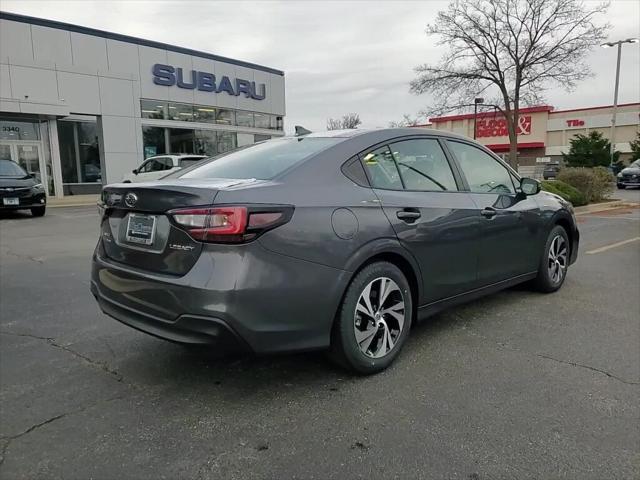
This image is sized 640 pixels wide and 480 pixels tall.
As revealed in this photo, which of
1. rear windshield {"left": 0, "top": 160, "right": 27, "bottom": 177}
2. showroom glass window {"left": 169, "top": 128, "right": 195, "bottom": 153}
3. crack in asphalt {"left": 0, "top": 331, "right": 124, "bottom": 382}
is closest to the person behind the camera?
crack in asphalt {"left": 0, "top": 331, "right": 124, "bottom": 382}

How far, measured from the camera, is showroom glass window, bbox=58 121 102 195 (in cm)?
2214

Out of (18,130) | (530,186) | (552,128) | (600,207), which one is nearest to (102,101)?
(18,130)

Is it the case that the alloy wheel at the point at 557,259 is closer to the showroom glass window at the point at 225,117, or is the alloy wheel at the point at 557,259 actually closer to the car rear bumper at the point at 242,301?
the car rear bumper at the point at 242,301

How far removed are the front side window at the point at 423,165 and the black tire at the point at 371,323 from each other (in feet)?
2.36

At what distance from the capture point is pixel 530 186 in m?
4.66

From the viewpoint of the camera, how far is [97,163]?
76.1 feet

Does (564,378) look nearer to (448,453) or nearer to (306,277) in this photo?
(448,453)

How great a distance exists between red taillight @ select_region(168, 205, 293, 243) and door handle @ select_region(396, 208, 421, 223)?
1020mm

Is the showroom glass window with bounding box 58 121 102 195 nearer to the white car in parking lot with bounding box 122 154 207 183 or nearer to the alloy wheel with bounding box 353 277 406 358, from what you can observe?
the white car in parking lot with bounding box 122 154 207 183

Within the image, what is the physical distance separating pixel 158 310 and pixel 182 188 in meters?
0.69

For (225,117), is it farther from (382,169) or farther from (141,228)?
(141,228)

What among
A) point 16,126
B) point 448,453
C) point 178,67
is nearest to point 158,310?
point 448,453

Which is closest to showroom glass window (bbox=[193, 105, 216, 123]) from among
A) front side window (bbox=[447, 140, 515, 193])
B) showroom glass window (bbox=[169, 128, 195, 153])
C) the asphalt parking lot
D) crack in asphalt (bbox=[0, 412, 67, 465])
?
showroom glass window (bbox=[169, 128, 195, 153])

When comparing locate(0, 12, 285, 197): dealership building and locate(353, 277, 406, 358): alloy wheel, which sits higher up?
locate(0, 12, 285, 197): dealership building
